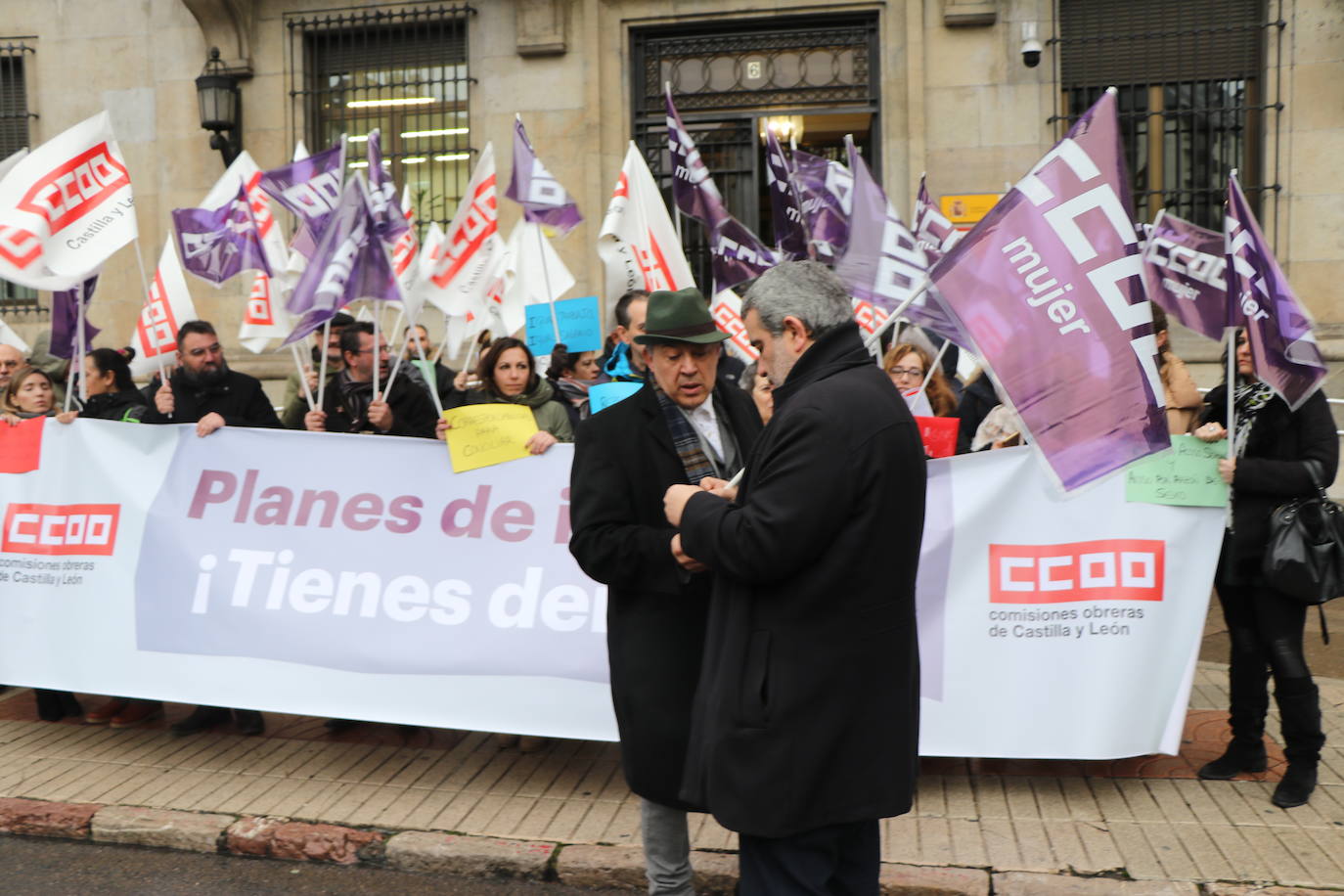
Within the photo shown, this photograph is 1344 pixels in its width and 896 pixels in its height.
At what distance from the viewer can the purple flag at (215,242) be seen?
7.62m

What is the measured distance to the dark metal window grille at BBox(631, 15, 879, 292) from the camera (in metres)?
12.2

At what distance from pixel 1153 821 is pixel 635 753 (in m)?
2.23

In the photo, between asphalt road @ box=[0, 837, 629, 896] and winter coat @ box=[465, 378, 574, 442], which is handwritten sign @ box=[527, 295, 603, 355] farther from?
asphalt road @ box=[0, 837, 629, 896]

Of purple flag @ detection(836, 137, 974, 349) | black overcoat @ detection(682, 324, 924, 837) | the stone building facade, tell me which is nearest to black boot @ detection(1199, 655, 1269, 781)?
purple flag @ detection(836, 137, 974, 349)

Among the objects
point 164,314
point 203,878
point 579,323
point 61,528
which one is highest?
point 164,314

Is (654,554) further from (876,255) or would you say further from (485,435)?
(876,255)

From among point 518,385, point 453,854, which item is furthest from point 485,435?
point 453,854

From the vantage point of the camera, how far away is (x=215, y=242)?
7691mm

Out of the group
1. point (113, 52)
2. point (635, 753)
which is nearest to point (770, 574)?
point (635, 753)

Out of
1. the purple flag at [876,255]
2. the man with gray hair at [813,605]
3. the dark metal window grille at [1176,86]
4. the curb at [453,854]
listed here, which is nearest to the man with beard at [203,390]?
the curb at [453,854]

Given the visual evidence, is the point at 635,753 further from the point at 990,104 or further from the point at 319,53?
the point at 319,53

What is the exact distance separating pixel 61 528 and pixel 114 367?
4.60ft

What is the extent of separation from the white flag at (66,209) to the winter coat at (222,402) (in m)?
0.79

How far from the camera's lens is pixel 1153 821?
4570mm
